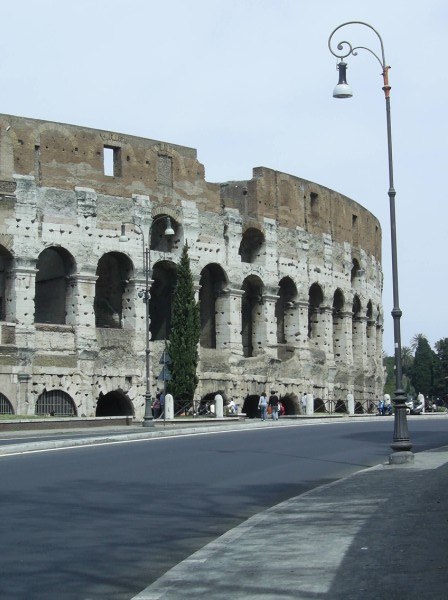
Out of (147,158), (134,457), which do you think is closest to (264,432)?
(134,457)

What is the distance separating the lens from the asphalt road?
33.0ft

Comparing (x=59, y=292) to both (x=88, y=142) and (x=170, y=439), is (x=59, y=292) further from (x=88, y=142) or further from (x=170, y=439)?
(x=170, y=439)

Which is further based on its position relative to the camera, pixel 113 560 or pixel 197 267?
pixel 197 267

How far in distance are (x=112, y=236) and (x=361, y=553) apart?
43521mm

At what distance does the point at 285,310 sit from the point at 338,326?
6.83m

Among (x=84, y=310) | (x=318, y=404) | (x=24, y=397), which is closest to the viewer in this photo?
(x=24, y=397)

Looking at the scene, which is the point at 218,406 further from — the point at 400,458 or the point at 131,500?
the point at 131,500

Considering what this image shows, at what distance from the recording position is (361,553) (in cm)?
998

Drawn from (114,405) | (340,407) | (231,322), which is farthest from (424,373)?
(114,405)

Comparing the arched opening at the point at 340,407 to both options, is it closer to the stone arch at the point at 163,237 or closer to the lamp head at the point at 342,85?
the stone arch at the point at 163,237

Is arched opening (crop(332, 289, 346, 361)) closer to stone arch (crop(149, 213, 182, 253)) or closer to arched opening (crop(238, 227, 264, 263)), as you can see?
arched opening (crop(238, 227, 264, 263))

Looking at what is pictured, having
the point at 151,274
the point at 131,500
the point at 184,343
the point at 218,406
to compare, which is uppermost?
the point at 151,274

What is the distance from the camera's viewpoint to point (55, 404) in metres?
50.7

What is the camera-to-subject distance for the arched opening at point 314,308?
218ft
